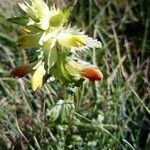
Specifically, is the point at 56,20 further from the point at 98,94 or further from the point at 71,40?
the point at 98,94

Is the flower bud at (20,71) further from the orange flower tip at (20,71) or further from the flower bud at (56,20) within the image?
the flower bud at (56,20)

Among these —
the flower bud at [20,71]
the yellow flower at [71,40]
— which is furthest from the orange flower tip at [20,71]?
the yellow flower at [71,40]

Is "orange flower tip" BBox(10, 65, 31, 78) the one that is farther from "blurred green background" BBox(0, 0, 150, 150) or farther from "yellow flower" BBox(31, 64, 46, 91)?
"blurred green background" BBox(0, 0, 150, 150)

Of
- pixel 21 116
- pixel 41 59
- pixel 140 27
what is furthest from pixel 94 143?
pixel 140 27

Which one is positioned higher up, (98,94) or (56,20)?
(56,20)

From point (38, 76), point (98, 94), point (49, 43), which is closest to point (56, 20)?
point (49, 43)

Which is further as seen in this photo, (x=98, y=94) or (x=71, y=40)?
(x=98, y=94)
